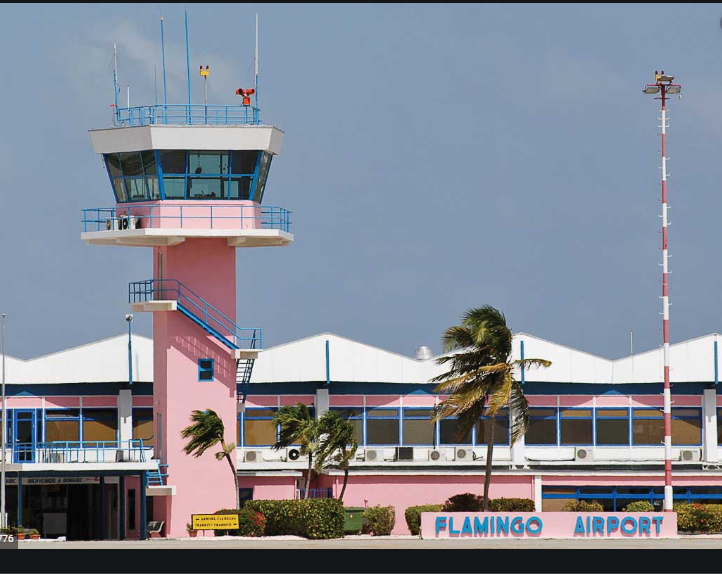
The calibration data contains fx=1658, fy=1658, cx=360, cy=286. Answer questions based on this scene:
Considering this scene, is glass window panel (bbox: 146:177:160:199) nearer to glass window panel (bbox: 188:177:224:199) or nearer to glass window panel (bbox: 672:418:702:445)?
glass window panel (bbox: 188:177:224:199)

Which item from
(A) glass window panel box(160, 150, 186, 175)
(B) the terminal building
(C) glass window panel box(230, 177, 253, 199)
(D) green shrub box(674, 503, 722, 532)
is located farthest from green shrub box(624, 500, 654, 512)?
(A) glass window panel box(160, 150, 186, 175)

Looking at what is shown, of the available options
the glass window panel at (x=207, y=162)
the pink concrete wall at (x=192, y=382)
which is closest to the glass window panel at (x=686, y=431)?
the pink concrete wall at (x=192, y=382)

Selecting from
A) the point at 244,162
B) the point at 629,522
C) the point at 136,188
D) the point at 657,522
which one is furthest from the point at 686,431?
the point at 136,188

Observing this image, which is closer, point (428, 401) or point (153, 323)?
point (153, 323)

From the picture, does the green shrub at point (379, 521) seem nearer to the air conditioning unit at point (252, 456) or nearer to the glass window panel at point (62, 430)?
the air conditioning unit at point (252, 456)

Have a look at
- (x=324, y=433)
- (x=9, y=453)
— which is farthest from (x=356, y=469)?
(x=9, y=453)

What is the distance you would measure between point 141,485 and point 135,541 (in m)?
2.57

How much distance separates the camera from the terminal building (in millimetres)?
61875

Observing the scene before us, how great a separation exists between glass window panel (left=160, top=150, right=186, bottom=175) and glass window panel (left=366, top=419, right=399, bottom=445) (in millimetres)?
14766

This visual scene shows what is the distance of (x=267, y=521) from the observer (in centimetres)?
5628

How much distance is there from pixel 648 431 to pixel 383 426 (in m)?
11.1

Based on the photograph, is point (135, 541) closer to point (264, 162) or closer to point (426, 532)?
point (426, 532)

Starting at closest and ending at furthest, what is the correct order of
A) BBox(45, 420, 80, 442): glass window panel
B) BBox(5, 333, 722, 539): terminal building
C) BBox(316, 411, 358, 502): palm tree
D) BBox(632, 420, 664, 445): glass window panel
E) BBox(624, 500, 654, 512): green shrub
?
BBox(316, 411, 358, 502): palm tree, BBox(624, 500, 654, 512): green shrub, BBox(5, 333, 722, 539): terminal building, BBox(45, 420, 80, 442): glass window panel, BBox(632, 420, 664, 445): glass window panel

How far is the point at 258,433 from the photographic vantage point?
6800cm
